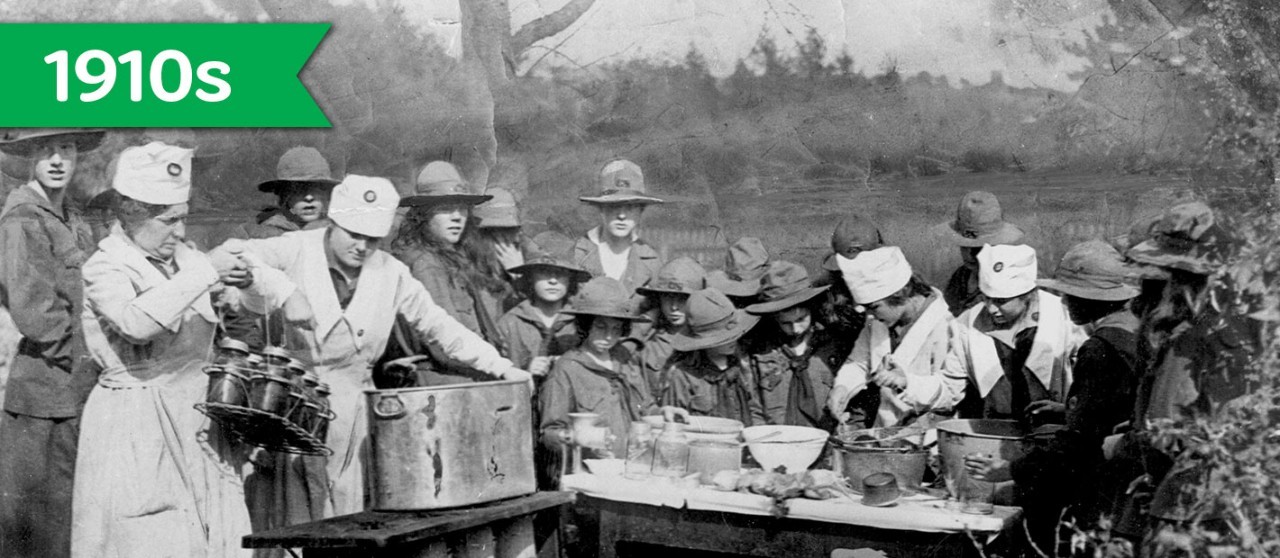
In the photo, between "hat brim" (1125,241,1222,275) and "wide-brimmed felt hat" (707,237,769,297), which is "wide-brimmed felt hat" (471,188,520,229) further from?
"hat brim" (1125,241,1222,275)

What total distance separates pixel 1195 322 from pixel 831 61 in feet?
9.38

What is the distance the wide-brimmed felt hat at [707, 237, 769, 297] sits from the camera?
20.2ft

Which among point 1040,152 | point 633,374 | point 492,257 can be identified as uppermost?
point 1040,152

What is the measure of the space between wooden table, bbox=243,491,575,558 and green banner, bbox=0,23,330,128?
96.8 inches

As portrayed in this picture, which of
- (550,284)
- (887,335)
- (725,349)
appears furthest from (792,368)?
(550,284)

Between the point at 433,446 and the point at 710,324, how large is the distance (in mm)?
1491

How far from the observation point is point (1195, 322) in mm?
4090

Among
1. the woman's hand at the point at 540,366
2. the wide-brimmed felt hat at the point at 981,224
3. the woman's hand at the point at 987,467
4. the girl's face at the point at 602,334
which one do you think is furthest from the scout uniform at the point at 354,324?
the wide-brimmed felt hat at the point at 981,224

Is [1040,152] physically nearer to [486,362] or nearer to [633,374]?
[633,374]

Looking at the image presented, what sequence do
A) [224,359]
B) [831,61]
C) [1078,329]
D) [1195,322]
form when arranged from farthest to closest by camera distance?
[831,61]
[1078,329]
[224,359]
[1195,322]

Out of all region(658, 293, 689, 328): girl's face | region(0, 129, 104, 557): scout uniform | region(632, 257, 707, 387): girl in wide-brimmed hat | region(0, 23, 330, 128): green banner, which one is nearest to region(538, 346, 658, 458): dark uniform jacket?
region(632, 257, 707, 387): girl in wide-brimmed hat

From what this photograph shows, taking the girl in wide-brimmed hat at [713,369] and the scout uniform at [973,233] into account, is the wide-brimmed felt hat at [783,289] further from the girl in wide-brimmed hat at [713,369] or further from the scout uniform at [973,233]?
the scout uniform at [973,233]

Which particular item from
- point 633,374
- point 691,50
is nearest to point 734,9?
point 691,50

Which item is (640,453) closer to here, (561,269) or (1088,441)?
(561,269)
